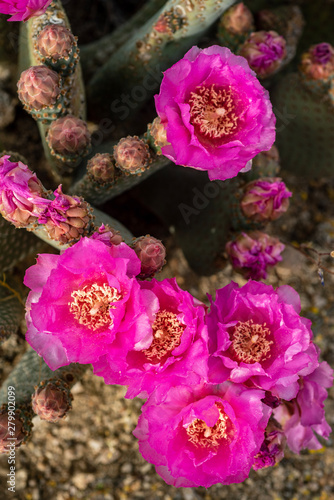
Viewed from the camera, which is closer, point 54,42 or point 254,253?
point 54,42

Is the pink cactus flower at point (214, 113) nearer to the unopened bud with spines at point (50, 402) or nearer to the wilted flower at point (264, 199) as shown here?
the wilted flower at point (264, 199)

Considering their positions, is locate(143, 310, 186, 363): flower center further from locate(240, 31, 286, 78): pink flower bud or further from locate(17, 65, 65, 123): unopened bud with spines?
locate(240, 31, 286, 78): pink flower bud

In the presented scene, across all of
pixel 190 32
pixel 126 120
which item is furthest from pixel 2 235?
pixel 190 32

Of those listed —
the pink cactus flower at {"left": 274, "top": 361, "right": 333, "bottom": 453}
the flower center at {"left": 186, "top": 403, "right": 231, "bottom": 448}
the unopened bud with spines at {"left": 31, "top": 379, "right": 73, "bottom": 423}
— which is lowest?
the pink cactus flower at {"left": 274, "top": 361, "right": 333, "bottom": 453}

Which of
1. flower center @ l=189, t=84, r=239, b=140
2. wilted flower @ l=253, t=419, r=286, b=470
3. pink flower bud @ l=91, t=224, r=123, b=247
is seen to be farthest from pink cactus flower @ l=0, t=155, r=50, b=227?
wilted flower @ l=253, t=419, r=286, b=470

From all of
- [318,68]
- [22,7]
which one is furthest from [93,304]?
[318,68]

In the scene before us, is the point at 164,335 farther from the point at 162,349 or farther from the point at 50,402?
the point at 50,402
